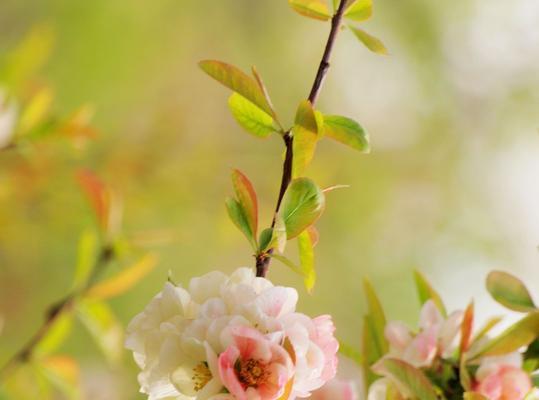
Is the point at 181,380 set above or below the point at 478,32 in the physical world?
below

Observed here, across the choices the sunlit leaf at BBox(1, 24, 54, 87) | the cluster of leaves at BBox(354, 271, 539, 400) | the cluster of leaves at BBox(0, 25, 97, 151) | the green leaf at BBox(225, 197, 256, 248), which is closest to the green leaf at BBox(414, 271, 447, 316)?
the cluster of leaves at BBox(354, 271, 539, 400)

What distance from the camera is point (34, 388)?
0.52m

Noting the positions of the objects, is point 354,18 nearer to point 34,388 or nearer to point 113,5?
point 34,388

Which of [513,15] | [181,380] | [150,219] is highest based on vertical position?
[513,15]

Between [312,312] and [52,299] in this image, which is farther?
[312,312]

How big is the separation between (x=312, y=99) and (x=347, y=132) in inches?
0.7

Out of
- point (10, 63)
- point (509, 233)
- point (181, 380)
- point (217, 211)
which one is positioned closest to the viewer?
point (181, 380)

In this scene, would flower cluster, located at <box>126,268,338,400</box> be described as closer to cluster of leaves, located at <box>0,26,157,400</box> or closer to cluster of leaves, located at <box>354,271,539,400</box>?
cluster of leaves, located at <box>354,271,539,400</box>

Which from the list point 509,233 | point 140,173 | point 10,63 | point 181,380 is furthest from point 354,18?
point 509,233

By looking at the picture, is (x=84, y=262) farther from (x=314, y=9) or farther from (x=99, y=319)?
(x=314, y=9)

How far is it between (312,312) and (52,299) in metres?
0.36

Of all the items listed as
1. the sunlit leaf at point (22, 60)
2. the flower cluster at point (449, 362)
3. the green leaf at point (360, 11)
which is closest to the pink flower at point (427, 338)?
the flower cluster at point (449, 362)

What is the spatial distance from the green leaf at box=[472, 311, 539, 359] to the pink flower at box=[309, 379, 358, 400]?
51 mm

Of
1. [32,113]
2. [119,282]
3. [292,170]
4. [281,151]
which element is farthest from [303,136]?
[281,151]
